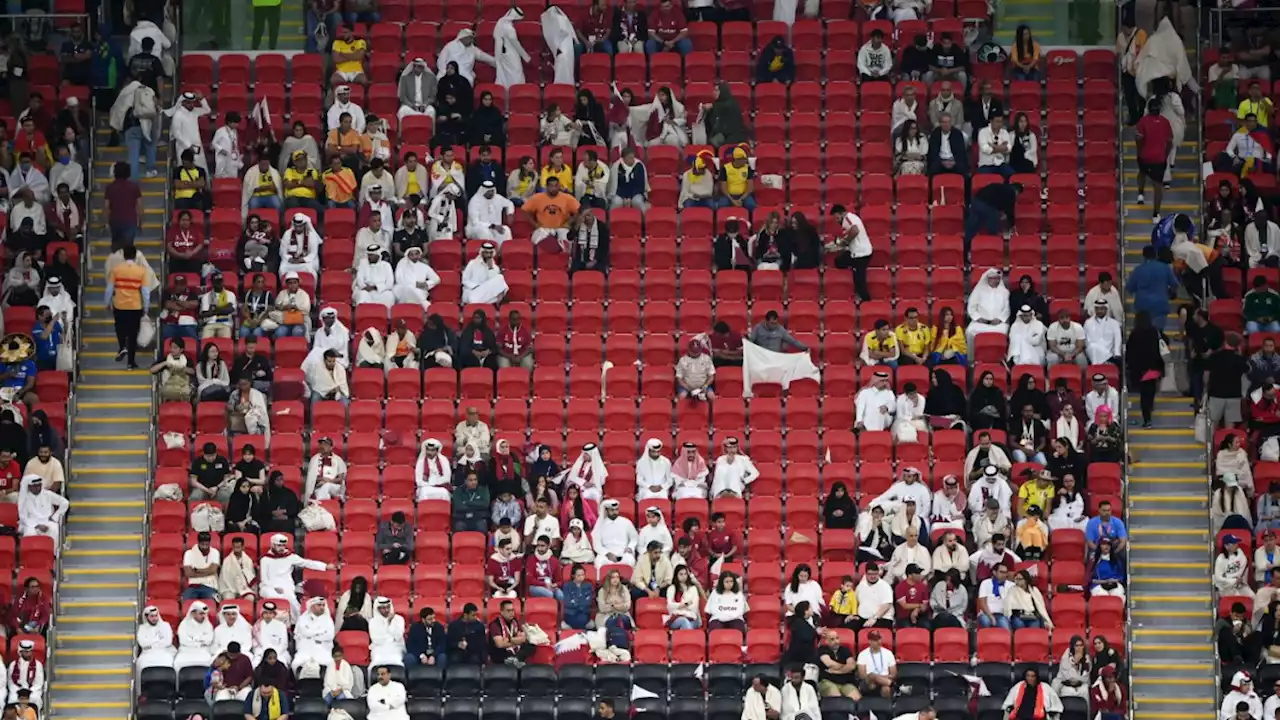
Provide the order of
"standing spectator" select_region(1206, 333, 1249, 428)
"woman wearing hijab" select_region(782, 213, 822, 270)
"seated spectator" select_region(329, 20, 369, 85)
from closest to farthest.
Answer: "standing spectator" select_region(1206, 333, 1249, 428) → "woman wearing hijab" select_region(782, 213, 822, 270) → "seated spectator" select_region(329, 20, 369, 85)

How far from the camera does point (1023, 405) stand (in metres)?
37.5

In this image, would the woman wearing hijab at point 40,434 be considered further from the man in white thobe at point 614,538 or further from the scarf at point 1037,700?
the scarf at point 1037,700

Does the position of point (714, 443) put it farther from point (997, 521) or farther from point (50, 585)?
point (50, 585)

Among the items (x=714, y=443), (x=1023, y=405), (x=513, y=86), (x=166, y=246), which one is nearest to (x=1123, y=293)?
(x=1023, y=405)

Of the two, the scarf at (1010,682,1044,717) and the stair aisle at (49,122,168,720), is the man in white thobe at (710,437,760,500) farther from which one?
the stair aisle at (49,122,168,720)

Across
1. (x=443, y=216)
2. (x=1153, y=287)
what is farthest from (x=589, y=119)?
→ (x=1153, y=287)

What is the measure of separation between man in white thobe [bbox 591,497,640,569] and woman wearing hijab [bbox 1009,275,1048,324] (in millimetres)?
6039

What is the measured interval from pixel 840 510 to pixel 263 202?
9.13 metres

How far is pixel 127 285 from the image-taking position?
38750mm

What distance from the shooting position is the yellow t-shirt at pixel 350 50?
42.4m

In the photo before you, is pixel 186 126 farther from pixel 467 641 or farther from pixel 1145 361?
pixel 1145 361

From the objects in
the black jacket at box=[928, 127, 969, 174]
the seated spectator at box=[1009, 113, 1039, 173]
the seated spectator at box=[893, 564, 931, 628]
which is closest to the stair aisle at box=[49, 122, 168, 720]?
the seated spectator at box=[893, 564, 931, 628]

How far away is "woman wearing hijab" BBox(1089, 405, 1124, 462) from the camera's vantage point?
37.4 metres

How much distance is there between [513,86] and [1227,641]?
43.1 ft
